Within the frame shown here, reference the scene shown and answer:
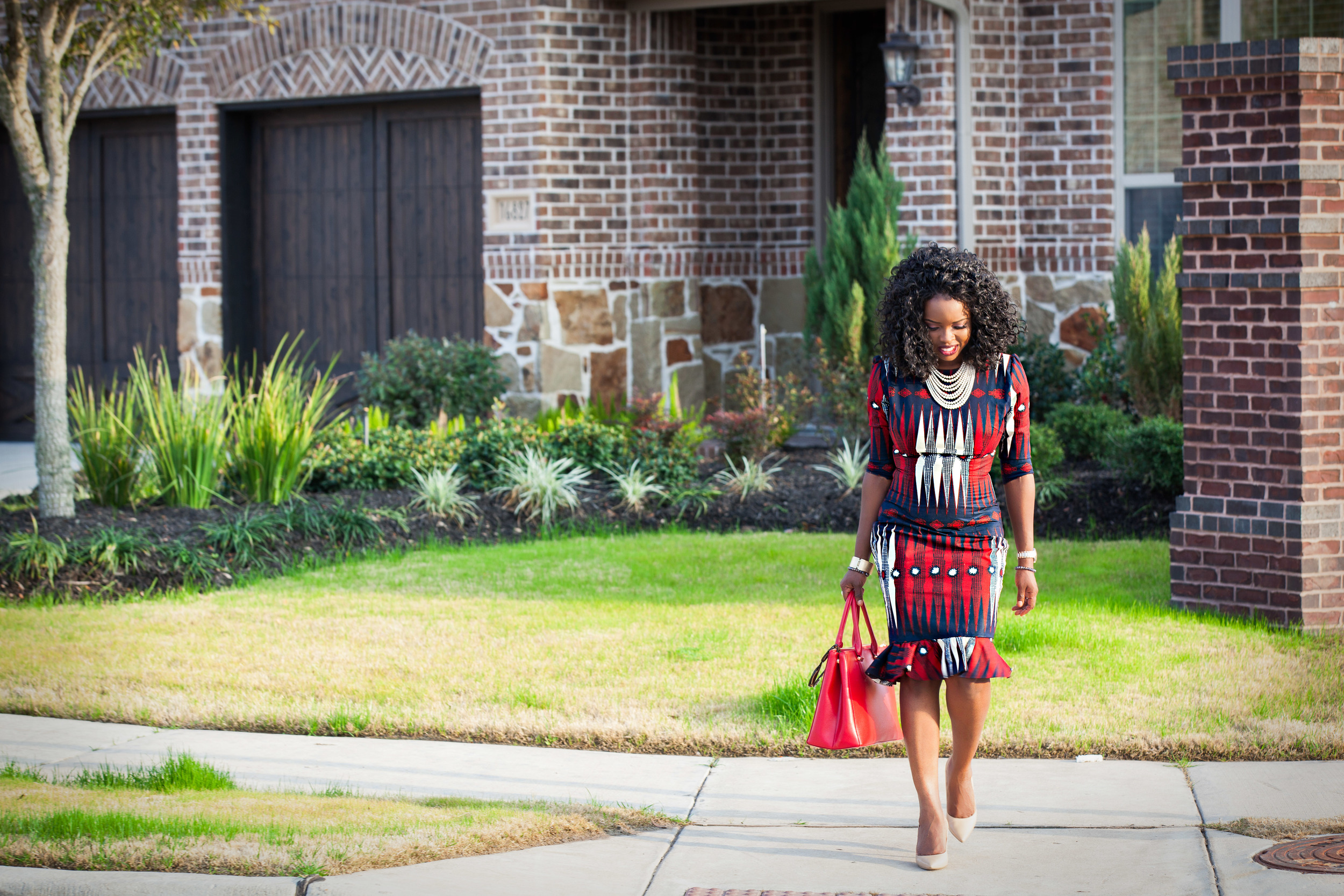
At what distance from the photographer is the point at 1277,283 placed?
7152mm

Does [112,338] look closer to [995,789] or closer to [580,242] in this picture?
[580,242]

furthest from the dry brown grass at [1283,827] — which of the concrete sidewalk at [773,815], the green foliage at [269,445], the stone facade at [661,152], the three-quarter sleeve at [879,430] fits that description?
the stone facade at [661,152]

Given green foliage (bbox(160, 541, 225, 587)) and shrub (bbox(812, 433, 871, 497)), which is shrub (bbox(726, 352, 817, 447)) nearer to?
shrub (bbox(812, 433, 871, 497))

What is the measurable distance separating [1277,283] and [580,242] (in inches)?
264

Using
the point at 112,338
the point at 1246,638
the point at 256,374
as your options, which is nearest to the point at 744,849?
the point at 1246,638

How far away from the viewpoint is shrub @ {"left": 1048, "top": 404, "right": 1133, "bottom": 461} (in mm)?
10688

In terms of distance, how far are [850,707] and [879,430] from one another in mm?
805

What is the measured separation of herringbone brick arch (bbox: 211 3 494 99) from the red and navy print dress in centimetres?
909

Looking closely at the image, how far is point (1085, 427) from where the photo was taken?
10695 millimetres

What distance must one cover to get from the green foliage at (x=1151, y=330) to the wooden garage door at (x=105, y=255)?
8.78 meters

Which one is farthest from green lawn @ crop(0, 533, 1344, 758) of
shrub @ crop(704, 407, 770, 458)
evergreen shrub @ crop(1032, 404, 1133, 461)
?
shrub @ crop(704, 407, 770, 458)

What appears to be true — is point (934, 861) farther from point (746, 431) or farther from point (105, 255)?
point (105, 255)

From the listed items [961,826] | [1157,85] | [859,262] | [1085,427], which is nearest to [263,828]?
[961,826]

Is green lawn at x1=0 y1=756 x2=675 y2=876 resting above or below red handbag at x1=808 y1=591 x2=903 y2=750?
below
